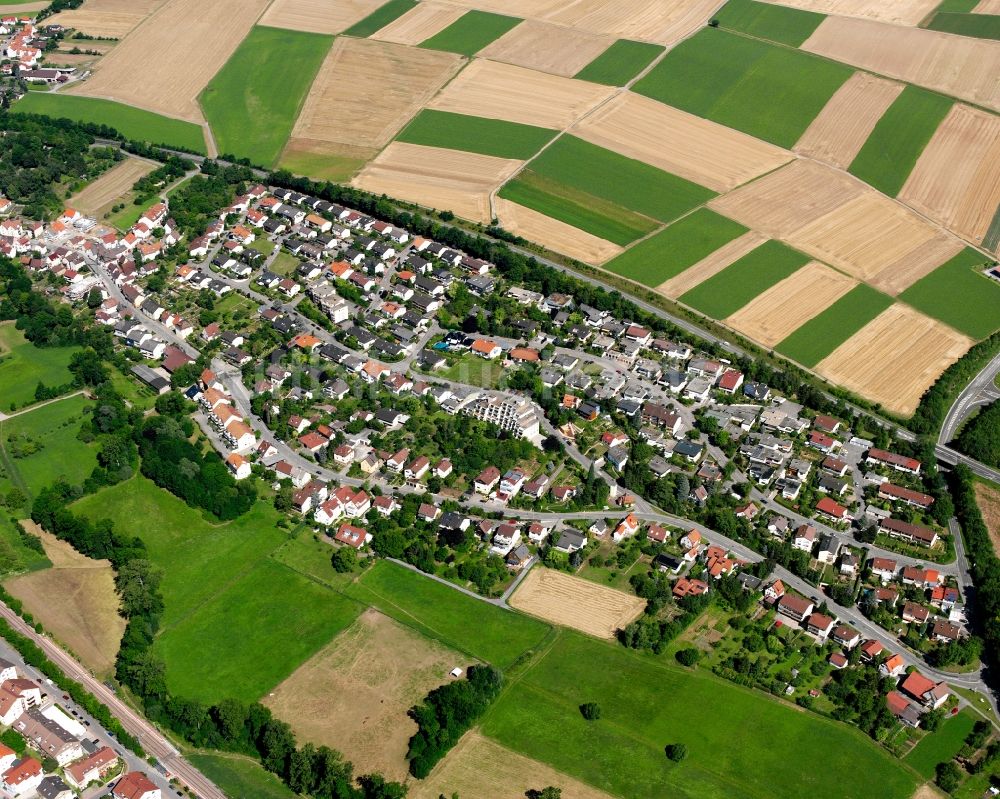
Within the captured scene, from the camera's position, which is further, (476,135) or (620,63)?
(620,63)

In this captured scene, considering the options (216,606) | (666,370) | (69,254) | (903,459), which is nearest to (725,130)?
(666,370)

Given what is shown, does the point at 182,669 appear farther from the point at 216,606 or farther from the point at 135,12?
the point at 135,12

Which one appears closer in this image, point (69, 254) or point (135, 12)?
point (69, 254)

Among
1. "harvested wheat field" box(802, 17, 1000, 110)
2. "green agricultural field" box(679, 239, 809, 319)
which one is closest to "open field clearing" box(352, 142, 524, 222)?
"green agricultural field" box(679, 239, 809, 319)

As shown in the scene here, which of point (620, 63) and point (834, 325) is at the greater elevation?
point (620, 63)

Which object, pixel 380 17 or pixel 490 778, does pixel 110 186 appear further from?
pixel 490 778

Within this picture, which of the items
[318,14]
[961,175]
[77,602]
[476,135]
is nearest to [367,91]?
[476,135]

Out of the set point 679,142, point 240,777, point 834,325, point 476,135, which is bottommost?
point 240,777
